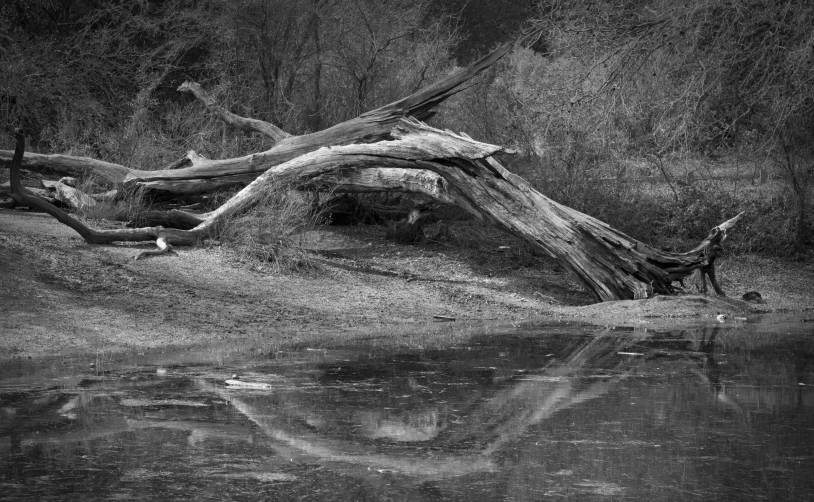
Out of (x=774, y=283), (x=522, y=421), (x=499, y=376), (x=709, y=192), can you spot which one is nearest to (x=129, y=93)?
(x=709, y=192)

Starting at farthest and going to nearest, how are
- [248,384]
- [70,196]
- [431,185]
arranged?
[70,196], [431,185], [248,384]

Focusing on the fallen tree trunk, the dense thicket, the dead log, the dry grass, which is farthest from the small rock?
the dead log

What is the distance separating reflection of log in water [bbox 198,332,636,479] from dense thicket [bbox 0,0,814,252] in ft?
19.5

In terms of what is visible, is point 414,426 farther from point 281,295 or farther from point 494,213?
point 494,213

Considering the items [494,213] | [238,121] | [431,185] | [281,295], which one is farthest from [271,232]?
[238,121]

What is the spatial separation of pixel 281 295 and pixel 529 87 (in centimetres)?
734

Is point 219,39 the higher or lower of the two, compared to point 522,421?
higher

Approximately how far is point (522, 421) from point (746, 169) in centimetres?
1214

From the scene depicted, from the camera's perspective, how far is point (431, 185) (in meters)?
13.3

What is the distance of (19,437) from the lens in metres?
5.65

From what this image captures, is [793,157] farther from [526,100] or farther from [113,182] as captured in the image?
[113,182]

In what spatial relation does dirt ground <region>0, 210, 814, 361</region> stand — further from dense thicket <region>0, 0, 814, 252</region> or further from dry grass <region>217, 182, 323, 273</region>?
dense thicket <region>0, 0, 814, 252</region>

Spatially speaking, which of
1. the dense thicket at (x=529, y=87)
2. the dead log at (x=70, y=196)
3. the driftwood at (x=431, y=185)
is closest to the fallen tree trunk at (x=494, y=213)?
the driftwood at (x=431, y=185)

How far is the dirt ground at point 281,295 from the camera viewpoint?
937cm
